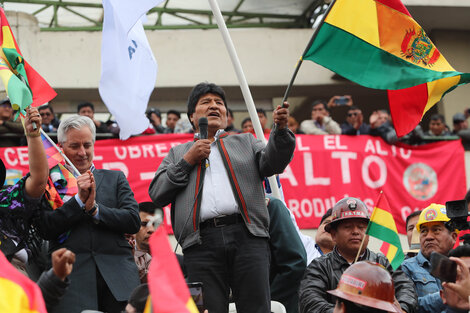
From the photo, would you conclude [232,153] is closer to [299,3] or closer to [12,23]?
[12,23]

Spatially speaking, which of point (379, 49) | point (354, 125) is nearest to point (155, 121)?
point (354, 125)

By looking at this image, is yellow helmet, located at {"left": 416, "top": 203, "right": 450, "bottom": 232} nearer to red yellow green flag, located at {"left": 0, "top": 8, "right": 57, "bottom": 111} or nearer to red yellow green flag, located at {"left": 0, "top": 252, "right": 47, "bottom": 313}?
red yellow green flag, located at {"left": 0, "top": 8, "right": 57, "bottom": 111}

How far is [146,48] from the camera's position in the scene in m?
6.88

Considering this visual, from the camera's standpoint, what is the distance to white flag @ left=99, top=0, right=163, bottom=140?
253 inches

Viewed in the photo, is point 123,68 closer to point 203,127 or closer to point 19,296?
point 203,127

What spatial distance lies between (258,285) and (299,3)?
11597 millimetres

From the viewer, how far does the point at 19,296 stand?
3.35 meters


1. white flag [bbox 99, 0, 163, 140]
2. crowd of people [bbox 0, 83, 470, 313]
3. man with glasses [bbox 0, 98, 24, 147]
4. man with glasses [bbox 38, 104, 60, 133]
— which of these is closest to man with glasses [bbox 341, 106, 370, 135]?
man with glasses [bbox 38, 104, 60, 133]

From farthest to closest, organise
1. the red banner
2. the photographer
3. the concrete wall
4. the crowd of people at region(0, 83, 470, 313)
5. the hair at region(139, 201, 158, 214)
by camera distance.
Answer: the concrete wall → the photographer → the red banner → the hair at region(139, 201, 158, 214) → the crowd of people at region(0, 83, 470, 313)

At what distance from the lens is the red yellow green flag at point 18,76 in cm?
548

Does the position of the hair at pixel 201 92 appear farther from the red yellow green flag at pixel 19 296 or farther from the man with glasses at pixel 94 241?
the red yellow green flag at pixel 19 296

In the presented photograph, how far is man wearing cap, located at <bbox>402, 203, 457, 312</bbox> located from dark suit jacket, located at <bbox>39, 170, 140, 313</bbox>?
90.2 inches

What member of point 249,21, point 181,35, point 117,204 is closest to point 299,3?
point 249,21

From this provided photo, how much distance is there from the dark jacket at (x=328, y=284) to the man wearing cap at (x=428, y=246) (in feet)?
2.45
